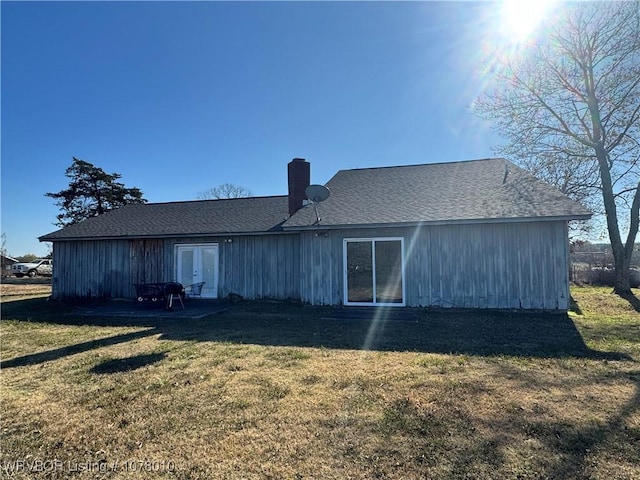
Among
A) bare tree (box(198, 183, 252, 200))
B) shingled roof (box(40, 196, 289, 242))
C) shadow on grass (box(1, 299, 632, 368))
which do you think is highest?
bare tree (box(198, 183, 252, 200))

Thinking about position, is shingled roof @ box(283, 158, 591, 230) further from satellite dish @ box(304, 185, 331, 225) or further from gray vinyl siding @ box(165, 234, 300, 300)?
gray vinyl siding @ box(165, 234, 300, 300)

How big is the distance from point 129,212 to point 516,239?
15.9m

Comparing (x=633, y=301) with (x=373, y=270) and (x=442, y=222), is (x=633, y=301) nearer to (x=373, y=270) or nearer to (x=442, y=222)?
(x=442, y=222)

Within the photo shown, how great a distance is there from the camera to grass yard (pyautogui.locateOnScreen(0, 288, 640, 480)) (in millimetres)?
2926

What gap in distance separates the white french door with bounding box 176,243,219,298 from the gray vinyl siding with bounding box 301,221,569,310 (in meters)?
4.93

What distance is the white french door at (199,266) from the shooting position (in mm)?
13289

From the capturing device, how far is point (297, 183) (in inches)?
529

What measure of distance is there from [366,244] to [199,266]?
6.49 meters

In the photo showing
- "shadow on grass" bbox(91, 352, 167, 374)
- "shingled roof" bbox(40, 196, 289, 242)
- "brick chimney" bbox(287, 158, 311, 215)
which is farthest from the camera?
"brick chimney" bbox(287, 158, 311, 215)

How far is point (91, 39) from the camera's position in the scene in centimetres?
967

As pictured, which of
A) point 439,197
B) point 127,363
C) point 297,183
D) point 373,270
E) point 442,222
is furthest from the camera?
point 297,183

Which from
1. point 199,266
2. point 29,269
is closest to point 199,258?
point 199,266

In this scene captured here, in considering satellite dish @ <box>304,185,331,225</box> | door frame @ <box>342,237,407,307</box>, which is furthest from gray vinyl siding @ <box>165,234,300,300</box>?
door frame @ <box>342,237,407,307</box>

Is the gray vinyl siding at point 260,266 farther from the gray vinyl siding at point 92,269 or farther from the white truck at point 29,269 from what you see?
the white truck at point 29,269
